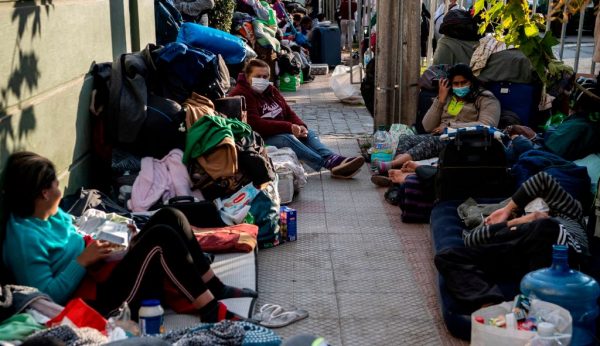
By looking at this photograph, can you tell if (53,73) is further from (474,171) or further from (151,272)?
(474,171)

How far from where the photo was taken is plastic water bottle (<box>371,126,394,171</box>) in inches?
354

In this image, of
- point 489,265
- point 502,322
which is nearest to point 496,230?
point 489,265

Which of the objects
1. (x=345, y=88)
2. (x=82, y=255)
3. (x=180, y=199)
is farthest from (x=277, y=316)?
(x=345, y=88)

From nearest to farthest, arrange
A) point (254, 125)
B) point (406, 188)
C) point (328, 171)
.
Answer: point (406, 188) < point (254, 125) < point (328, 171)

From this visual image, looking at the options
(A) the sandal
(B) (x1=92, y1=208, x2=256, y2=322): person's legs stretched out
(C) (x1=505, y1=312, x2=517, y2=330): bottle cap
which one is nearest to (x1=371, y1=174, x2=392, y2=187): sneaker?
(A) the sandal

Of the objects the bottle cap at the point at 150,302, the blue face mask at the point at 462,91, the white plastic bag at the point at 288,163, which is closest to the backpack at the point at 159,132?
the white plastic bag at the point at 288,163

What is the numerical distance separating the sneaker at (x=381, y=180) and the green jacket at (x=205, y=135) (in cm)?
203

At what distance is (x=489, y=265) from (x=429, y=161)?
2.93 metres

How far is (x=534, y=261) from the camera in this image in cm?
494

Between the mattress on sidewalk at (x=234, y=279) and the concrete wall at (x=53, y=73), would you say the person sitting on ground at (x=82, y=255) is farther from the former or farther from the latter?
the concrete wall at (x=53, y=73)

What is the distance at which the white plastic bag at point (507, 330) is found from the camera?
4.08 metres

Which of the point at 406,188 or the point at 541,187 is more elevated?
the point at 541,187

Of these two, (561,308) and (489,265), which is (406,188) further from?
(561,308)

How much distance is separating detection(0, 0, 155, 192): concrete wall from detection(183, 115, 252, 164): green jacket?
2.62 ft
